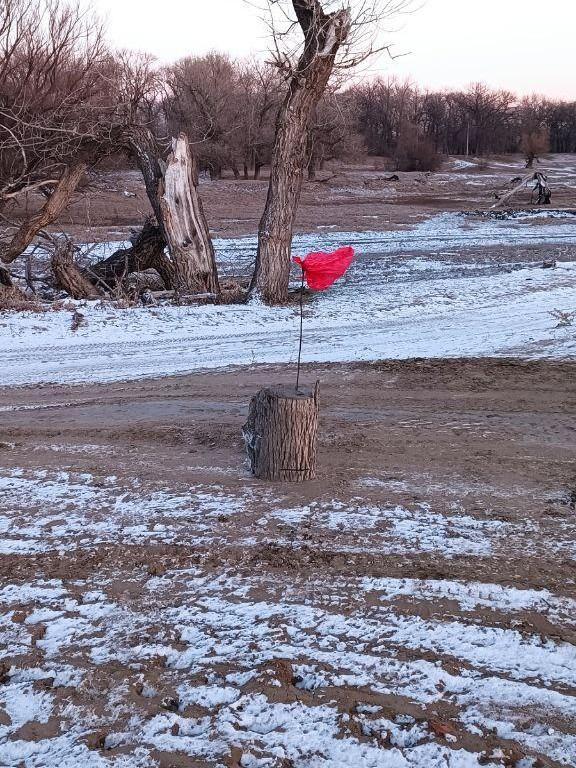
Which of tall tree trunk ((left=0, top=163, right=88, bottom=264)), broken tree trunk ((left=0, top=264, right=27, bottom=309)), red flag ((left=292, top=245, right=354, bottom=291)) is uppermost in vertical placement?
tall tree trunk ((left=0, top=163, right=88, bottom=264))

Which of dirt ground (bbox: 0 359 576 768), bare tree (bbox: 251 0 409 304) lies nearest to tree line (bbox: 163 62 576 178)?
bare tree (bbox: 251 0 409 304)

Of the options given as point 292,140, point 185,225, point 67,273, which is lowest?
point 67,273

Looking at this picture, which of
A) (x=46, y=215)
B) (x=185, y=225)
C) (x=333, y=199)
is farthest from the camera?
(x=333, y=199)

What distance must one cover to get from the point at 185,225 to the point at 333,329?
3776 millimetres

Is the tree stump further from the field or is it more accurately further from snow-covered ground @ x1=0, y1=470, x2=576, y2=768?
snow-covered ground @ x1=0, y1=470, x2=576, y2=768

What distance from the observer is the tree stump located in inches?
225

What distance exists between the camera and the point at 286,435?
18.9 feet

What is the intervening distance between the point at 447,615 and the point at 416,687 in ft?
2.02

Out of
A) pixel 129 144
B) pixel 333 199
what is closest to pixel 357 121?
pixel 333 199

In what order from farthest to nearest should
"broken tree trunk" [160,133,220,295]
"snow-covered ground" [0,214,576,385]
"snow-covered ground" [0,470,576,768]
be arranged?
"broken tree trunk" [160,133,220,295] < "snow-covered ground" [0,214,576,385] < "snow-covered ground" [0,470,576,768]

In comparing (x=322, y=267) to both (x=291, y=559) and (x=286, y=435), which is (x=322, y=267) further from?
(x=291, y=559)

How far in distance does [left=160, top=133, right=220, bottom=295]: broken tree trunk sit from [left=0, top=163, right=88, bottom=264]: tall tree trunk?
2015 mm

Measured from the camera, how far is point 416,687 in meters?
3.42

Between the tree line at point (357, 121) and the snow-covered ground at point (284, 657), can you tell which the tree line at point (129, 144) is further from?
the snow-covered ground at point (284, 657)
